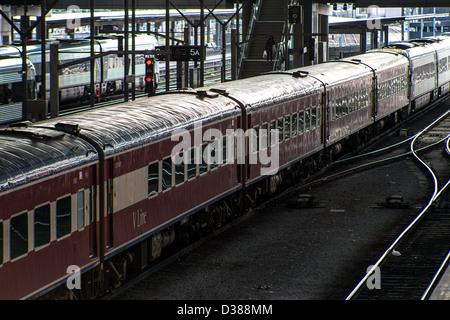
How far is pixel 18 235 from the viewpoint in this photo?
10.7m

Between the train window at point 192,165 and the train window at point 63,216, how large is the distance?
15.8 feet

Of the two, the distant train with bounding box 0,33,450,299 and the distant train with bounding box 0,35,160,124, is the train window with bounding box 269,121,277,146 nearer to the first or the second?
the distant train with bounding box 0,33,450,299

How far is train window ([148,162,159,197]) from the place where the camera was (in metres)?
14.8

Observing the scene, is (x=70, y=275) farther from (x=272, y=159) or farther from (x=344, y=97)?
(x=344, y=97)

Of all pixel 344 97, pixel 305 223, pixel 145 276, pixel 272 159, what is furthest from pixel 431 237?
pixel 344 97

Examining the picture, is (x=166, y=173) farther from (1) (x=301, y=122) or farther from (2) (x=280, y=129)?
(1) (x=301, y=122)

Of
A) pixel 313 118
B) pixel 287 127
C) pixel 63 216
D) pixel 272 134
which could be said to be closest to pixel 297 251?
pixel 272 134

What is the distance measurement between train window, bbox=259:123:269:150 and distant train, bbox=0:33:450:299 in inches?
2.7

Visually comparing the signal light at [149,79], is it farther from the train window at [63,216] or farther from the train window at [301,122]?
the train window at [63,216]

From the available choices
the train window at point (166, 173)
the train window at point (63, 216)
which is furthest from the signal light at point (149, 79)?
the train window at point (63, 216)

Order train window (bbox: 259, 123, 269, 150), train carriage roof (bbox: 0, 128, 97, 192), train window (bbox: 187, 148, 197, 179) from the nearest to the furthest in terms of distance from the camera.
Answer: train carriage roof (bbox: 0, 128, 97, 192) < train window (bbox: 187, 148, 197, 179) < train window (bbox: 259, 123, 269, 150)

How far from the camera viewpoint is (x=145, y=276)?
1507 cm

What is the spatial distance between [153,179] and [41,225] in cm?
387

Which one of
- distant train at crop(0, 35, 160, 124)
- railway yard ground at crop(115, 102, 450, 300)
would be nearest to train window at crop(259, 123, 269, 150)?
railway yard ground at crop(115, 102, 450, 300)
